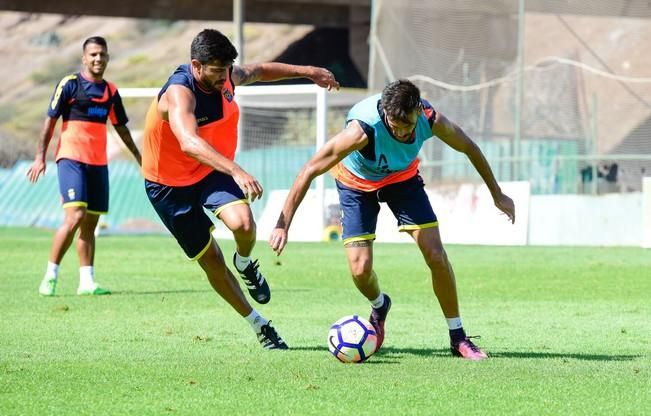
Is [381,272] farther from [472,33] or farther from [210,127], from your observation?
[472,33]

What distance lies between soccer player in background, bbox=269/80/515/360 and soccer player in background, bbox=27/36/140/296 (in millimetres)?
4948

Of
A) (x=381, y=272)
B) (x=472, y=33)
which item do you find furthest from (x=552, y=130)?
(x=381, y=272)

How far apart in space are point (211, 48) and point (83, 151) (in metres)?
5.81

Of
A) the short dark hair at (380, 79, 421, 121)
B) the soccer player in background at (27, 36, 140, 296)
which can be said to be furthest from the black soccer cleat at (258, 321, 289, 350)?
the soccer player in background at (27, 36, 140, 296)

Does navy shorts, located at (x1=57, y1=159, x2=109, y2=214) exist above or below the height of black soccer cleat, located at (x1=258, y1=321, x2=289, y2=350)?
above

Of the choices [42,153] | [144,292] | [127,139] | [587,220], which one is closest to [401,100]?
[127,139]

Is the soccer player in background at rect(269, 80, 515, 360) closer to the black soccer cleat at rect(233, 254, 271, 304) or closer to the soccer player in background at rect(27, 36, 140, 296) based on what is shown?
the black soccer cleat at rect(233, 254, 271, 304)

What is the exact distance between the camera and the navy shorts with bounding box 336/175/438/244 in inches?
351

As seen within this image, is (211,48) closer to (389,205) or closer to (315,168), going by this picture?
(315,168)

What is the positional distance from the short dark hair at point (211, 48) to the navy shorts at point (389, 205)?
1.42m

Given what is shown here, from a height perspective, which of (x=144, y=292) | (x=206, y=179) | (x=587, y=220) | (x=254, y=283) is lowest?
(x=587, y=220)

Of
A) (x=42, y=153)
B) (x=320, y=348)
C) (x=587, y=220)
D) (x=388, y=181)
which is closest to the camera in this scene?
(x=388, y=181)

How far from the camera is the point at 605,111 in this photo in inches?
1089

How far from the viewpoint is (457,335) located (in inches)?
346
